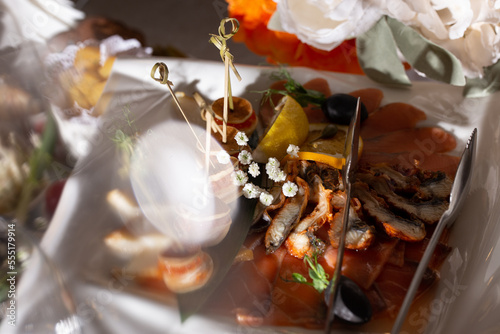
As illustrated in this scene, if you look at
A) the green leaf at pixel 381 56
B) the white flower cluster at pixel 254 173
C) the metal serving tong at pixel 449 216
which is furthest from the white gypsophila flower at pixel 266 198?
the green leaf at pixel 381 56

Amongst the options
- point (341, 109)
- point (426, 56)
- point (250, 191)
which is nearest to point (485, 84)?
point (426, 56)

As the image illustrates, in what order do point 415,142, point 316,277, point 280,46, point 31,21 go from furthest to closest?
point 31,21
point 280,46
point 415,142
point 316,277

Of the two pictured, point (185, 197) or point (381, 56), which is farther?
point (381, 56)

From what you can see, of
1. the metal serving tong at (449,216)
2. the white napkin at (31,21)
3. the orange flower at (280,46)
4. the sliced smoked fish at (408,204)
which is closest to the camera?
the metal serving tong at (449,216)

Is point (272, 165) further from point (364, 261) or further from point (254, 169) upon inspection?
point (364, 261)

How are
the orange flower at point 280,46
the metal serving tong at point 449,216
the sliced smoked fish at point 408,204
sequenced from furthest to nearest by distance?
the orange flower at point 280,46, the sliced smoked fish at point 408,204, the metal serving tong at point 449,216

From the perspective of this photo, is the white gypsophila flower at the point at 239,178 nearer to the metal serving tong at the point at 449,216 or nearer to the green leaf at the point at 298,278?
the green leaf at the point at 298,278

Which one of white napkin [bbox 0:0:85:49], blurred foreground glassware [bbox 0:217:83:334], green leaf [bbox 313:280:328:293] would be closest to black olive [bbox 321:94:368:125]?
green leaf [bbox 313:280:328:293]
